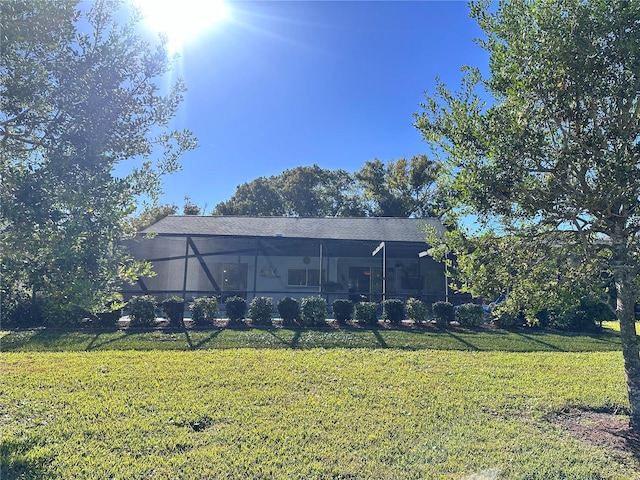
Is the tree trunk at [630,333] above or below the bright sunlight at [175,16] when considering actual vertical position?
below

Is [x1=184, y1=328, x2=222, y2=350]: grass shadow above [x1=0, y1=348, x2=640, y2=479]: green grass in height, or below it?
above

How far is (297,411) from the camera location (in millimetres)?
5285

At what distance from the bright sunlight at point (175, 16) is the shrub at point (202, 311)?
8502 mm

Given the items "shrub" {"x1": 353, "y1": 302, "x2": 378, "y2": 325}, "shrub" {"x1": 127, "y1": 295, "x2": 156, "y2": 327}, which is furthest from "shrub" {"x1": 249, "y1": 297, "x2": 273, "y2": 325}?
"shrub" {"x1": 127, "y1": 295, "x2": 156, "y2": 327}

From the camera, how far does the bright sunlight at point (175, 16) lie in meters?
4.18

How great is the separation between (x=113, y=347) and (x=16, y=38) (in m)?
7.42

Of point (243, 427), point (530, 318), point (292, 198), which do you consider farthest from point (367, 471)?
point (292, 198)

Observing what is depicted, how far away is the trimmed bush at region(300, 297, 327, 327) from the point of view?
12.4 m

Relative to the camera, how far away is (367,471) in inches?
147

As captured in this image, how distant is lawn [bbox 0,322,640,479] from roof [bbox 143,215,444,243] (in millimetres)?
7771

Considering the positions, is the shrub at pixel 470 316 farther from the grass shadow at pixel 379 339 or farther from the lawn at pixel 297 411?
the lawn at pixel 297 411

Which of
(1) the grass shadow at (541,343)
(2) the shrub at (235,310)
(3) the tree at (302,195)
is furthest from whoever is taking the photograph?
(3) the tree at (302,195)

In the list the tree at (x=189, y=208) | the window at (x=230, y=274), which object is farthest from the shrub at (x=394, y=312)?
the tree at (x=189, y=208)

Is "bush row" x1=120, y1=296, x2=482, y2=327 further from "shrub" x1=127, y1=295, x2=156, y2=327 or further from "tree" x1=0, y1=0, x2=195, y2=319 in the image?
"tree" x1=0, y1=0, x2=195, y2=319
